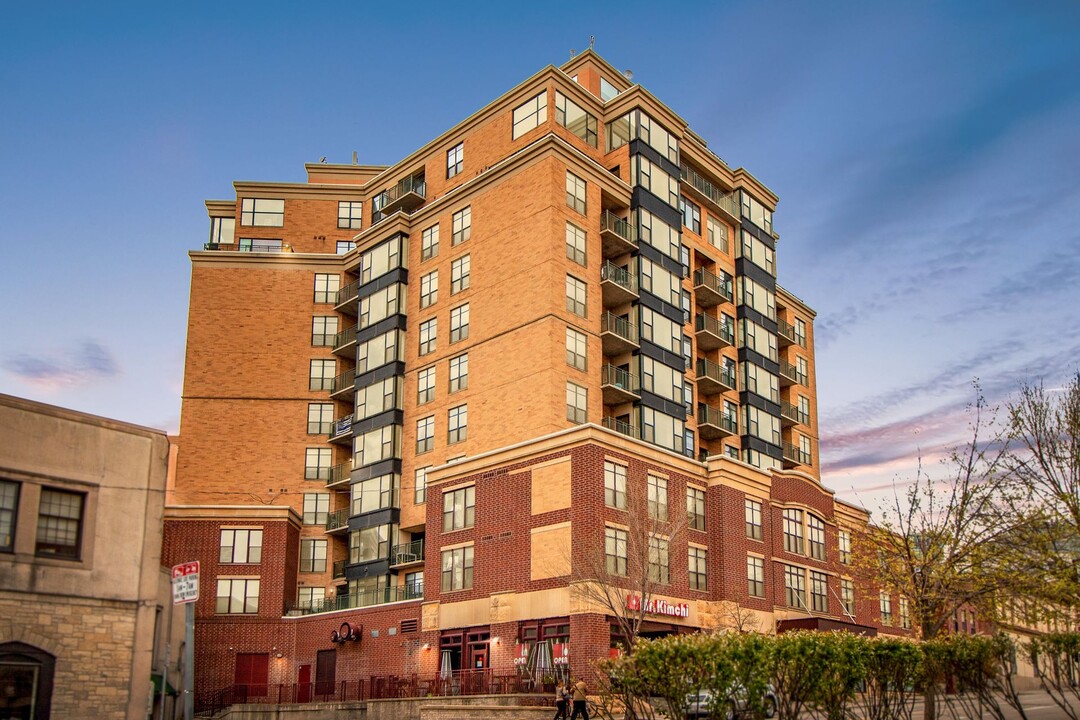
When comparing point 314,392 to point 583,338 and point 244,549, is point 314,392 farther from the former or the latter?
point 583,338

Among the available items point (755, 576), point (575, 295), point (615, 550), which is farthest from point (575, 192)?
point (755, 576)

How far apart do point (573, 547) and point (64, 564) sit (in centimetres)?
2288

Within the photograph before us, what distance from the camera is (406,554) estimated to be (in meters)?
62.0

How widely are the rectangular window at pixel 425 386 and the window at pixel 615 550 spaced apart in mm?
18351

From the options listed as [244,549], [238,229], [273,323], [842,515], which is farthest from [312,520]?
[842,515]

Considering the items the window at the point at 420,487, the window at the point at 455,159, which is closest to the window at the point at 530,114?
the window at the point at 455,159

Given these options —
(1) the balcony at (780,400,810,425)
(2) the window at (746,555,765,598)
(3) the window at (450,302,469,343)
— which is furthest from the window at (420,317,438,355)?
(1) the balcony at (780,400,810,425)

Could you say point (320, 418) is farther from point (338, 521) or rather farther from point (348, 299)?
point (348, 299)

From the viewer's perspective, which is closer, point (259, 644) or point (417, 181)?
point (259, 644)

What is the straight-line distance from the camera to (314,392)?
73.8 metres

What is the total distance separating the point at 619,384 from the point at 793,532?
1324 centimetres

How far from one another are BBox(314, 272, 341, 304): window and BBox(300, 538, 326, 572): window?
1701 centimetres

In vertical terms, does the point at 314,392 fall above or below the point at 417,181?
below

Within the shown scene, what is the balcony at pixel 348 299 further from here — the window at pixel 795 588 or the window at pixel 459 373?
the window at pixel 795 588
